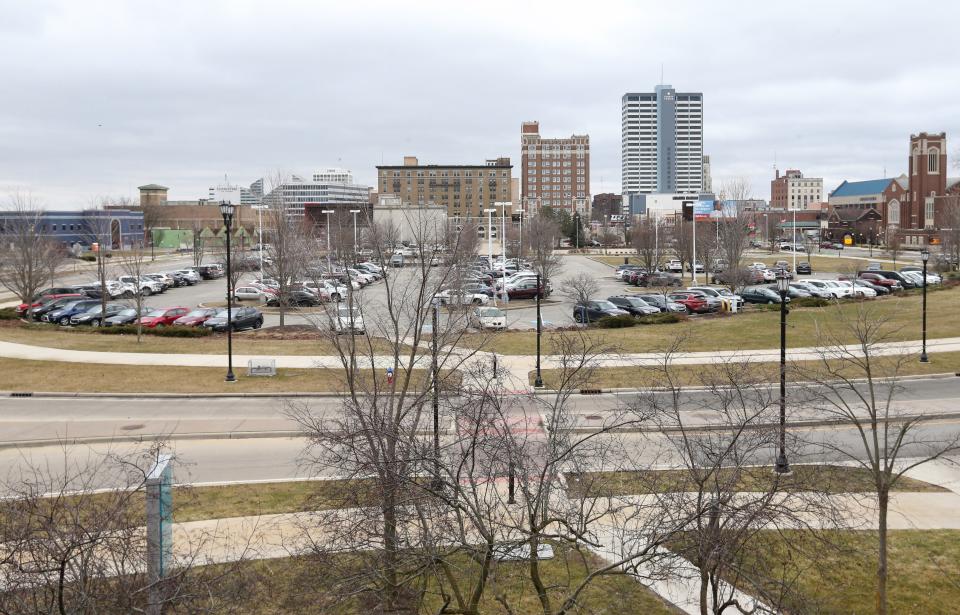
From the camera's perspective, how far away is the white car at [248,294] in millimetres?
56125

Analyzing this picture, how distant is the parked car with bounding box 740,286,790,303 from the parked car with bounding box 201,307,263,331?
29242mm

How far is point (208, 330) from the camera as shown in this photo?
3722cm

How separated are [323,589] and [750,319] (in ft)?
110

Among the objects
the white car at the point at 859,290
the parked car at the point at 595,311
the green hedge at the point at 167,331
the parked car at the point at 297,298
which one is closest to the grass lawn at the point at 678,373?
the parked car at the point at 595,311

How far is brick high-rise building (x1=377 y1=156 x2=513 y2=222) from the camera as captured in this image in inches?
7436

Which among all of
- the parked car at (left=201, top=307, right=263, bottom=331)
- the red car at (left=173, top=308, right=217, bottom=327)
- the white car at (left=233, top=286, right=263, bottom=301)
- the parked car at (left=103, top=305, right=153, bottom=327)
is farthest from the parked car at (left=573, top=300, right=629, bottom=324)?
the white car at (left=233, top=286, right=263, bottom=301)

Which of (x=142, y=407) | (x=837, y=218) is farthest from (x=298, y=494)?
(x=837, y=218)

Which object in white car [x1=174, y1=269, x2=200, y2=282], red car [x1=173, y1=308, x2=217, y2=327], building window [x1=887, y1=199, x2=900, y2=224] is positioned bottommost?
red car [x1=173, y1=308, x2=217, y2=327]

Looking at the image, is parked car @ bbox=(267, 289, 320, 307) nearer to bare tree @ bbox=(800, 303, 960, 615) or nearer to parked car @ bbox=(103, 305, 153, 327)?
parked car @ bbox=(103, 305, 153, 327)

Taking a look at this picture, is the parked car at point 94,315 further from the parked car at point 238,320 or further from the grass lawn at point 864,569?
the grass lawn at point 864,569

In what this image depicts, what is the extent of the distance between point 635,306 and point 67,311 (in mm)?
30457

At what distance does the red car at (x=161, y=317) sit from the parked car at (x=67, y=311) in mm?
4364

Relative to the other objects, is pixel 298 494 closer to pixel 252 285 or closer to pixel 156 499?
pixel 156 499

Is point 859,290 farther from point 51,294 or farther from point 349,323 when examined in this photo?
point 51,294
